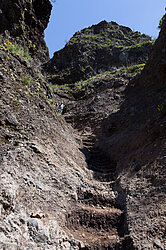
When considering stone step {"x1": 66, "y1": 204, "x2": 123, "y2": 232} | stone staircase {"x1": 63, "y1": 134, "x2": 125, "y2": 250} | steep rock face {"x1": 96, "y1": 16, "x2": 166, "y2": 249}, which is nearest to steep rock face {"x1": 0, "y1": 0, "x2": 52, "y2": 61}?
steep rock face {"x1": 96, "y1": 16, "x2": 166, "y2": 249}

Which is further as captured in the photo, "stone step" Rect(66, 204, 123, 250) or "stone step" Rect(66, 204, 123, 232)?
"stone step" Rect(66, 204, 123, 232)

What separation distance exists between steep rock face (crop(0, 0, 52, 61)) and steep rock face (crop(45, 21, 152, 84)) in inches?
484

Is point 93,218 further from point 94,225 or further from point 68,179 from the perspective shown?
point 68,179

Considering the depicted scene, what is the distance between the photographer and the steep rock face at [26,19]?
9086 mm

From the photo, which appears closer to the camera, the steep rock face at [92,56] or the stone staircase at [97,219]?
the stone staircase at [97,219]

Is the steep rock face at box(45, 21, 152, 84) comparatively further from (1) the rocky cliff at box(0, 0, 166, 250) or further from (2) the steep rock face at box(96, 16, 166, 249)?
(1) the rocky cliff at box(0, 0, 166, 250)

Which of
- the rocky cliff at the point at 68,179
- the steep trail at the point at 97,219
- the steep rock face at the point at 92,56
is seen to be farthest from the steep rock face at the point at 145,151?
the steep rock face at the point at 92,56

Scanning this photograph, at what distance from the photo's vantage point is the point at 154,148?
20.0 ft

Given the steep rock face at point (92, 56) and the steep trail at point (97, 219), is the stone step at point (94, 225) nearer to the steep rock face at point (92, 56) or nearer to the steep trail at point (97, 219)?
the steep trail at point (97, 219)

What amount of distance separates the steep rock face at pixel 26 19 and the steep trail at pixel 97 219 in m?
7.86

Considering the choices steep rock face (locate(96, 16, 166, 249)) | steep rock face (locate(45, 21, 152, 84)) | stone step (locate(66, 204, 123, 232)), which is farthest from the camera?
steep rock face (locate(45, 21, 152, 84))

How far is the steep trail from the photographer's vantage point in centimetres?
397

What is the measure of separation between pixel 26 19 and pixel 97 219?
36.7 feet

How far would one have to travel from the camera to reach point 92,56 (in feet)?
89.1
